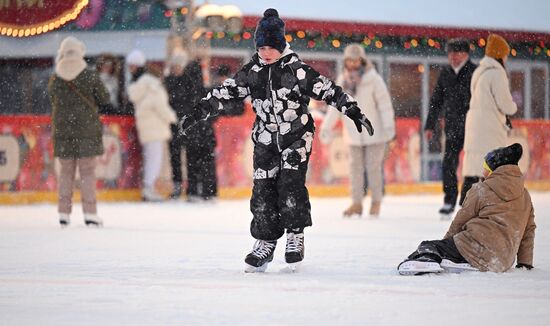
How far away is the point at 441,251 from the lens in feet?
20.6

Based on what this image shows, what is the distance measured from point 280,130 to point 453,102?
4.35m

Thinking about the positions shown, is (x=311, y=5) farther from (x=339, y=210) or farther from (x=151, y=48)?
(x=339, y=210)

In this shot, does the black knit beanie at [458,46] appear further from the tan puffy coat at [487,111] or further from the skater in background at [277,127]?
the skater in background at [277,127]

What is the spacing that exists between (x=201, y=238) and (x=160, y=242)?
0.45 metres

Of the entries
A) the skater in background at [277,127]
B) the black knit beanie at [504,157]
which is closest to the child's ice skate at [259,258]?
the skater in background at [277,127]

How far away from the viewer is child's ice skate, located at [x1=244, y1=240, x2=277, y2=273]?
21.2ft

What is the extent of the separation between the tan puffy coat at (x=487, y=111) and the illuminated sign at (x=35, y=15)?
10.8m

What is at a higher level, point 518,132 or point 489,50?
point 489,50

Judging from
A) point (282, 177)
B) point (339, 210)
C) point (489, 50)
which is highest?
point (489, 50)

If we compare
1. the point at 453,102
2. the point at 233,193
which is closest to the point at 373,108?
the point at 453,102

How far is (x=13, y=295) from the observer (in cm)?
548

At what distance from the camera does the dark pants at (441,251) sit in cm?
624

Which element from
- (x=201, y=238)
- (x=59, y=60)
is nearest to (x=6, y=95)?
(x=59, y=60)

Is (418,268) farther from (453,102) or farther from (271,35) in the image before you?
(453,102)
